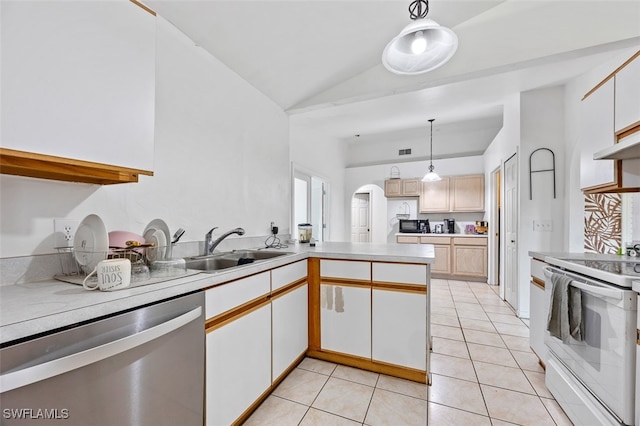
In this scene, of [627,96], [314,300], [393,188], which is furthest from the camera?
[393,188]

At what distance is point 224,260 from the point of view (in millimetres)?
1992

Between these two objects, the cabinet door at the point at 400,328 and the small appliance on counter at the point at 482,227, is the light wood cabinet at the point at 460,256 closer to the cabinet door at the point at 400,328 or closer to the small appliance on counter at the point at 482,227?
the small appliance on counter at the point at 482,227

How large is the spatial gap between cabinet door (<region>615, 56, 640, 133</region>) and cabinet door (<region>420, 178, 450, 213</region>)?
12.8 ft

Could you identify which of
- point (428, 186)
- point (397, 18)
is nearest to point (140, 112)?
point (397, 18)

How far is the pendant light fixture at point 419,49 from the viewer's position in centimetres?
139

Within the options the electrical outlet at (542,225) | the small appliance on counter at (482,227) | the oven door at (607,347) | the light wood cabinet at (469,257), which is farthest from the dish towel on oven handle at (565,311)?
the small appliance on counter at (482,227)

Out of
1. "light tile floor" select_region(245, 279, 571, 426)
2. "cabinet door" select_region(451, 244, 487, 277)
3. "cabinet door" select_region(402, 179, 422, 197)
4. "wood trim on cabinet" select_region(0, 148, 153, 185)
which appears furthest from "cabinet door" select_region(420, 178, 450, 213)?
"wood trim on cabinet" select_region(0, 148, 153, 185)

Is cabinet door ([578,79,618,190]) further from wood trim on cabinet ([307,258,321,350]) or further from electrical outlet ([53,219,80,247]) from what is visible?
electrical outlet ([53,219,80,247])

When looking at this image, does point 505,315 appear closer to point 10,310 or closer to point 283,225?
point 283,225

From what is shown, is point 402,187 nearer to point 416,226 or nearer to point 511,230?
point 416,226

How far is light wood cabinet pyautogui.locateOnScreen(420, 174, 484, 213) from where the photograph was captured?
5.36 m

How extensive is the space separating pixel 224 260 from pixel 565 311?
2221mm

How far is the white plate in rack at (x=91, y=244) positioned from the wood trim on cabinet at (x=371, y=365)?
179 centimetres

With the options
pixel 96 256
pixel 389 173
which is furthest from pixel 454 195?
pixel 96 256
